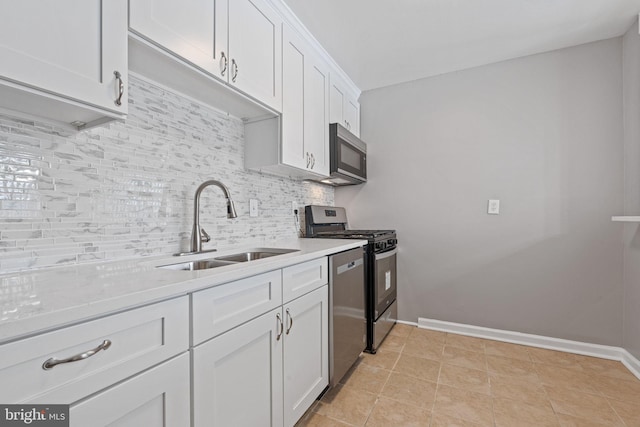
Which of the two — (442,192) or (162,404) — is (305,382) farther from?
(442,192)

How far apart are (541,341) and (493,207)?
113 cm

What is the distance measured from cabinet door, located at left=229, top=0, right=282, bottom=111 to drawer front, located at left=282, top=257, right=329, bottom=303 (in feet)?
3.05

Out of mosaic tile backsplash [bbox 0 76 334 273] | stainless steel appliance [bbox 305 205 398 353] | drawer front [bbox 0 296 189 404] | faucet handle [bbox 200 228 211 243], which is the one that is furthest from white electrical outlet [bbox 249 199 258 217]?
drawer front [bbox 0 296 189 404]

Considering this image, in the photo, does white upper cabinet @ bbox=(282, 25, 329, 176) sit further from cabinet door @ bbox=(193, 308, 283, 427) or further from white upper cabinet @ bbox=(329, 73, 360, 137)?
cabinet door @ bbox=(193, 308, 283, 427)

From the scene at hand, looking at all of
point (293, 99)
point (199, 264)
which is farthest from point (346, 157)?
point (199, 264)

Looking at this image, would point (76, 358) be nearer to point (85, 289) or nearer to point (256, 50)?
point (85, 289)

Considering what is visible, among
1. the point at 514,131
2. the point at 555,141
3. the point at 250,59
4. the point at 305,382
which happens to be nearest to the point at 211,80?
the point at 250,59

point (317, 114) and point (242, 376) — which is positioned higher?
point (317, 114)

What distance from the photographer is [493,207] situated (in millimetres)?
2424

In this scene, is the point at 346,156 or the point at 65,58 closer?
the point at 65,58

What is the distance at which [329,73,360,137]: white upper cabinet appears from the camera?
2.43m

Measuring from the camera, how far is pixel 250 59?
4.78 feet

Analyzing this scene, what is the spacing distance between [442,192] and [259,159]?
5.71 feet

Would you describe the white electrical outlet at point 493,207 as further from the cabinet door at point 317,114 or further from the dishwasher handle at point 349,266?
the cabinet door at point 317,114
